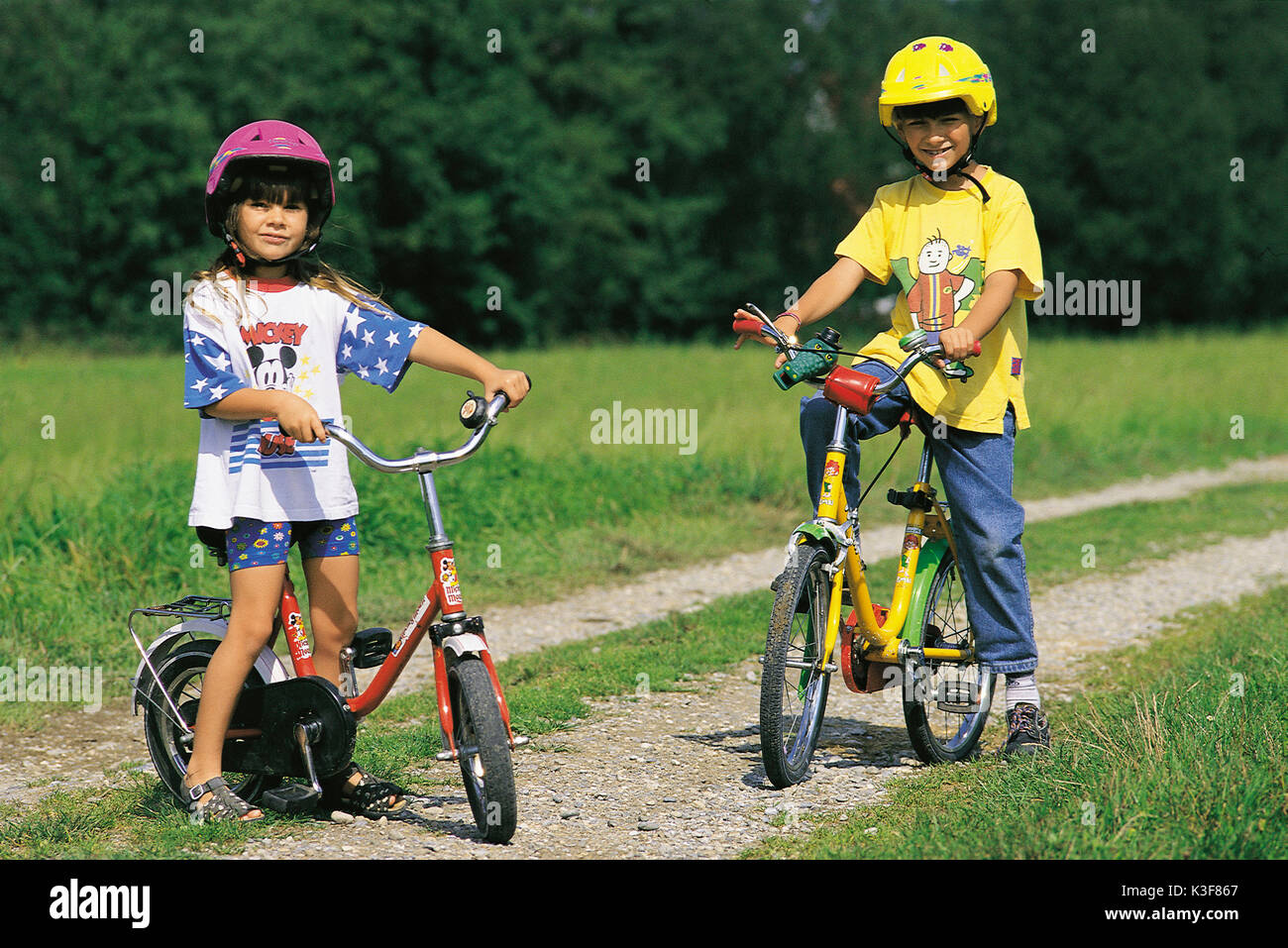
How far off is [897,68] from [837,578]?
1.59 meters

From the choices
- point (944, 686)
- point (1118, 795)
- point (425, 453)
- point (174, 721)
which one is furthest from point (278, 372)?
point (1118, 795)

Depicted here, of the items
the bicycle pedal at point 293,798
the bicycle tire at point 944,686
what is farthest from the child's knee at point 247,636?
the bicycle tire at point 944,686

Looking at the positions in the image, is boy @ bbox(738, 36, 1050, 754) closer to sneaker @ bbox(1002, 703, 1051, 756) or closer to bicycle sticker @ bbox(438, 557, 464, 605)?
sneaker @ bbox(1002, 703, 1051, 756)

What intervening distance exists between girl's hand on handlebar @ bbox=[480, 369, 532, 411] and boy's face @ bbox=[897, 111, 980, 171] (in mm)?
1555

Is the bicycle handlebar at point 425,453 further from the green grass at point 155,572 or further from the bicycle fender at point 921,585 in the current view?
the green grass at point 155,572

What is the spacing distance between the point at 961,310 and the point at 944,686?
122cm

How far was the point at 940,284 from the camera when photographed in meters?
4.34

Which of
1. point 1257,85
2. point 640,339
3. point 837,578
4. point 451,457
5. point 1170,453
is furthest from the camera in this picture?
point 1257,85

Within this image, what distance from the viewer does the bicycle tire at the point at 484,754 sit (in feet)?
11.5

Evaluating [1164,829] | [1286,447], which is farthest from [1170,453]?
[1164,829]

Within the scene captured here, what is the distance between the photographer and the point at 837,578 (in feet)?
13.6

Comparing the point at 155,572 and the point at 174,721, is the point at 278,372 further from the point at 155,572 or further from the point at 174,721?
the point at 155,572

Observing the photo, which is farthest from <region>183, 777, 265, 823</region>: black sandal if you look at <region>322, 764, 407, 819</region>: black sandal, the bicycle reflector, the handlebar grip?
the bicycle reflector
